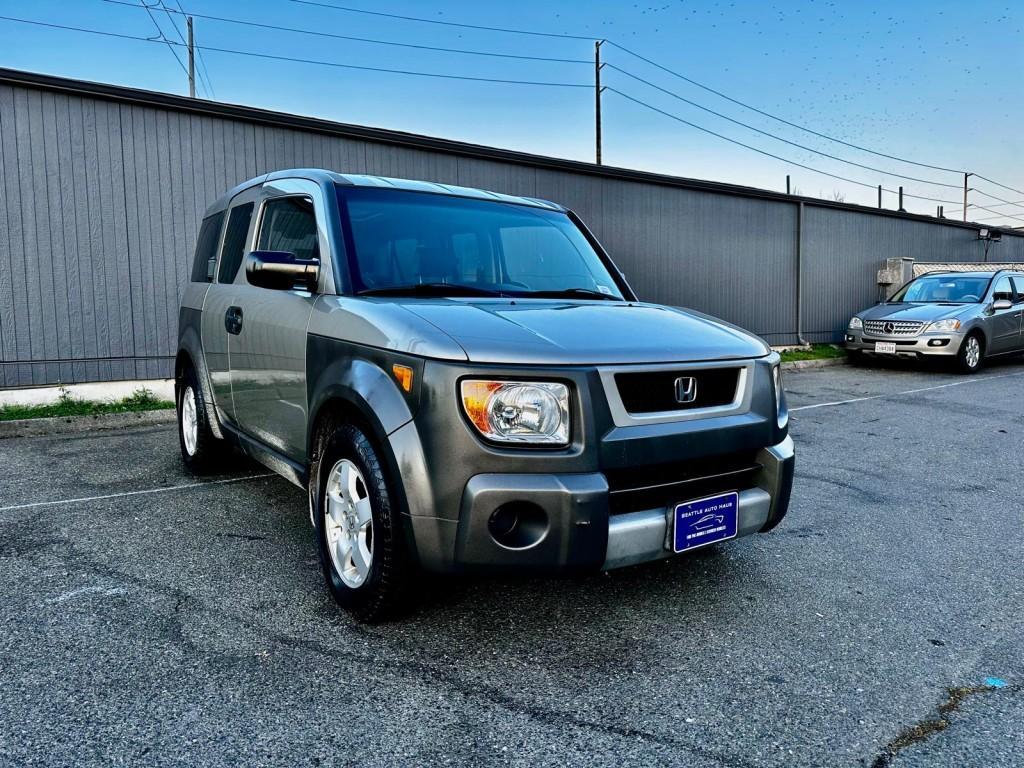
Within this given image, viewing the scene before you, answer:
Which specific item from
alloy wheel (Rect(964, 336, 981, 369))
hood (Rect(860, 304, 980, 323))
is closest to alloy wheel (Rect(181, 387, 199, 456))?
hood (Rect(860, 304, 980, 323))

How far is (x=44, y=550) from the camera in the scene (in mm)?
3852

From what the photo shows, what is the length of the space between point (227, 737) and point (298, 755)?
245 millimetres

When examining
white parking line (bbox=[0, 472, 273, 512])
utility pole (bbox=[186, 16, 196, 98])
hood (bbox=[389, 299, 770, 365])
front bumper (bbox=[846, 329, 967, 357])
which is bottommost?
white parking line (bbox=[0, 472, 273, 512])

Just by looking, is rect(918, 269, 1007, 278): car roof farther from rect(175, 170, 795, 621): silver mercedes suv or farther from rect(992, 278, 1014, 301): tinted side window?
rect(175, 170, 795, 621): silver mercedes suv

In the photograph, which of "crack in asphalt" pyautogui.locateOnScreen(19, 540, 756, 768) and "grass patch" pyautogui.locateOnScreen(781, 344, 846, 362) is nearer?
"crack in asphalt" pyautogui.locateOnScreen(19, 540, 756, 768)

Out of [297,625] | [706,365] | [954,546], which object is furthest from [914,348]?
[297,625]

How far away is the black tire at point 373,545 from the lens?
8.89 ft

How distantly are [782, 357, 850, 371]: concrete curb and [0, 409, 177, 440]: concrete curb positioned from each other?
31.5ft

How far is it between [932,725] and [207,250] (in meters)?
4.86

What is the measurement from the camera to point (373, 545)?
2.81 metres

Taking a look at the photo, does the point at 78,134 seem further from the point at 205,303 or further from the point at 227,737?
the point at 227,737

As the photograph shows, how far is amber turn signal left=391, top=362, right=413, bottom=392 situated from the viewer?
265 cm

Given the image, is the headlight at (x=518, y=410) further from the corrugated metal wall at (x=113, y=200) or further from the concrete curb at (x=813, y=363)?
the concrete curb at (x=813, y=363)

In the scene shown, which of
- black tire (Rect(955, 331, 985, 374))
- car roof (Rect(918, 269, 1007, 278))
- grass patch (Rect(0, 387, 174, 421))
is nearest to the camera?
grass patch (Rect(0, 387, 174, 421))
